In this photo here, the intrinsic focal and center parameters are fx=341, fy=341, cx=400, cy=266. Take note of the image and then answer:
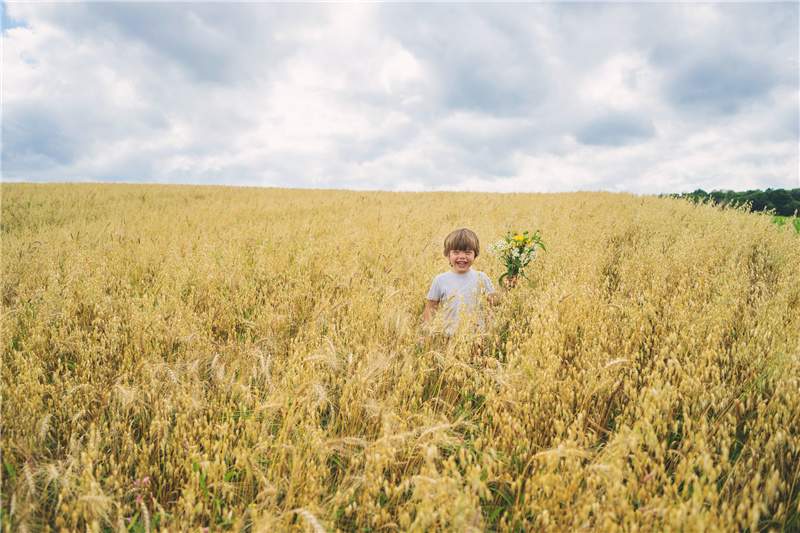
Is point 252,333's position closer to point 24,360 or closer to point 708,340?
point 24,360

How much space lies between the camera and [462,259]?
345 cm

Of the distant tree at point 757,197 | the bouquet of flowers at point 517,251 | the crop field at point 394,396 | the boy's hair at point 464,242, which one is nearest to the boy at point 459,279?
the boy's hair at point 464,242

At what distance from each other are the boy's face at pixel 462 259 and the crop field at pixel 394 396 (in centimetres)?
54

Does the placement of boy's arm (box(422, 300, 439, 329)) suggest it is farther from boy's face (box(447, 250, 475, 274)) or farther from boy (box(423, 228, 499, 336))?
boy's face (box(447, 250, 475, 274))

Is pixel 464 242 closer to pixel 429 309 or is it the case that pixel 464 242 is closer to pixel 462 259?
pixel 462 259

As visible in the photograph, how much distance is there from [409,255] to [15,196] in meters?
15.3

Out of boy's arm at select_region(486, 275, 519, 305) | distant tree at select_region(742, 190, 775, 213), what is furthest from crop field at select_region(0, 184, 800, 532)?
distant tree at select_region(742, 190, 775, 213)

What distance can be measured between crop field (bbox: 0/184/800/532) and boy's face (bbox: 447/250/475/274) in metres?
0.54

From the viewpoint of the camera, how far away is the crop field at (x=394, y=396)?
138cm

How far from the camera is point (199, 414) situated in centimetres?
196

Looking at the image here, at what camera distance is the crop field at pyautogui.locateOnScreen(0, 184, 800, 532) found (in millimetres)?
1383

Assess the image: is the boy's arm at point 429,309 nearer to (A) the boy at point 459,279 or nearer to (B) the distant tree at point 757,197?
(A) the boy at point 459,279

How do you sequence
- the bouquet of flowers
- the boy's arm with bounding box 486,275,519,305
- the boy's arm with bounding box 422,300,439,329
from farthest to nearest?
the bouquet of flowers
the boy's arm with bounding box 486,275,519,305
the boy's arm with bounding box 422,300,439,329

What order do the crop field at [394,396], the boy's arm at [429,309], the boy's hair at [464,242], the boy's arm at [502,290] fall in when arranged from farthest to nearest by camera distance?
the boy's hair at [464,242] < the boy's arm at [502,290] < the boy's arm at [429,309] < the crop field at [394,396]
